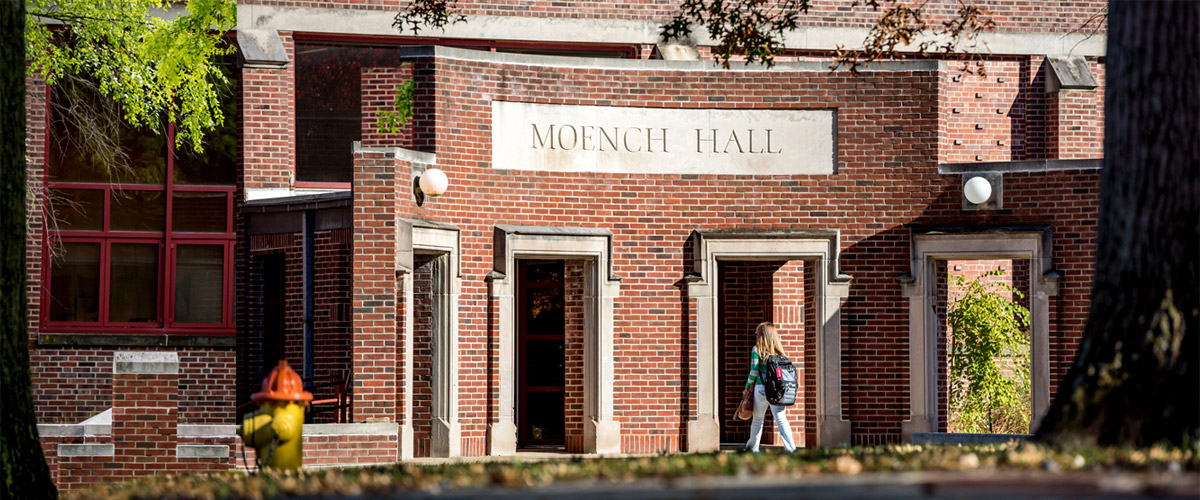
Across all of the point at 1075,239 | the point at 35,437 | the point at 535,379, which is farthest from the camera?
the point at 535,379

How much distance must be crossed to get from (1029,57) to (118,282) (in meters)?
13.5

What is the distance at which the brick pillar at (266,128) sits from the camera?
69.7 feet

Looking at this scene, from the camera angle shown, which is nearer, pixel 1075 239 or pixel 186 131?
pixel 1075 239

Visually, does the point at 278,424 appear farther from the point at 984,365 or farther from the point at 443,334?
the point at 984,365

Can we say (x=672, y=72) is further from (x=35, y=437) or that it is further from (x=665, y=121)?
(x=35, y=437)

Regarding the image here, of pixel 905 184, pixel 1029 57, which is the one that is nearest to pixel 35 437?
pixel 905 184

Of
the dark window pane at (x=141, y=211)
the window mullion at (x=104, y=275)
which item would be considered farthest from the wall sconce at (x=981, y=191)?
the window mullion at (x=104, y=275)

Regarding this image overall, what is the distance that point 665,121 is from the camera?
17266 mm

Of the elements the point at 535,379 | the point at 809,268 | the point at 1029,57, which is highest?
the point at 1029,57

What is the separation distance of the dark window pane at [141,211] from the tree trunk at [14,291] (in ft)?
40.7

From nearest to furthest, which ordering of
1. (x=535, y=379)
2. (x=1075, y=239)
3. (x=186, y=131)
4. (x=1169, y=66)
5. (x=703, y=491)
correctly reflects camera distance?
(x=703, y=491) → (x=1169, y=66) → (x=1075, y=239) → (x=535, y=379) → (x=186, y=131)

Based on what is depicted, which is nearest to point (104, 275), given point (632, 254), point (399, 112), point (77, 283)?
point (77, 283)

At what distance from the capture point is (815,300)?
683 inches

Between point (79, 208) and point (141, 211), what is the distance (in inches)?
33.8
